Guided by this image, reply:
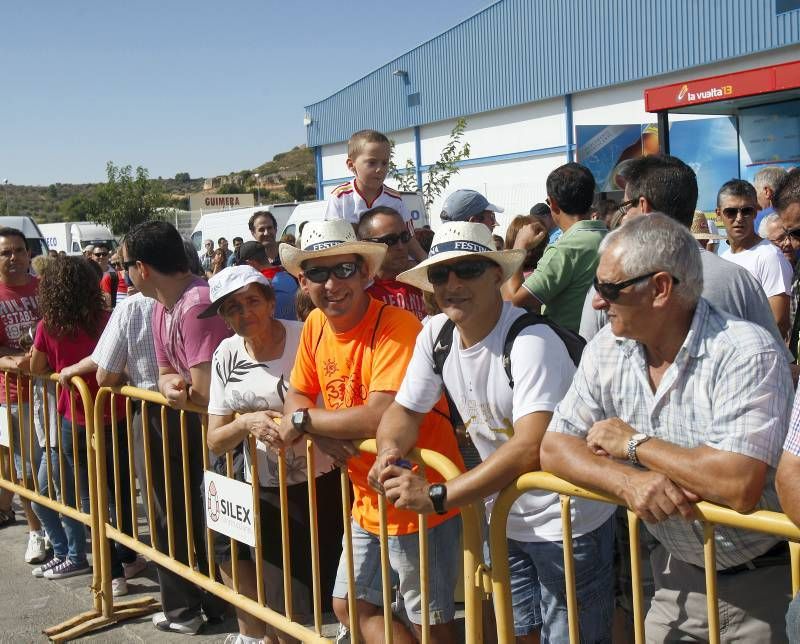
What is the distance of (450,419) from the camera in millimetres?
3508

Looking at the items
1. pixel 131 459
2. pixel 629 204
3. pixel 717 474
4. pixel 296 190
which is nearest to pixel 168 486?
pixel 131 459

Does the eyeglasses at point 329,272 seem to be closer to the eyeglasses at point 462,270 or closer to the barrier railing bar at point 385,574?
the eyeglasses at point 462,270

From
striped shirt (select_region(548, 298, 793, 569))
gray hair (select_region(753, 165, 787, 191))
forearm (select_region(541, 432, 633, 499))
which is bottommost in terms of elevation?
forearm (select_region(541, 432, 633, 499))

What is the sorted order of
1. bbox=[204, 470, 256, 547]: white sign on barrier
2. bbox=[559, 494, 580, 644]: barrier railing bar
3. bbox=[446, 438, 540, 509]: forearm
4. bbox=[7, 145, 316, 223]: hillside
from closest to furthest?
bbox=[559, 494, 580, 644]: barrier railing bar → bbox=[446, 438, 540, 509]: forearm → bbox=[204, 470, 256, 547]: white sign on barrier → bbox=[7, 145, 316, 223]: hillside

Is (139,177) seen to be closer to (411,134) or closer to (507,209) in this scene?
(411,134)

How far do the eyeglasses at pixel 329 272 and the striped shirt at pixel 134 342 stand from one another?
1724mm

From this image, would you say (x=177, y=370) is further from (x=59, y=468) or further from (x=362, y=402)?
(x=59, y=468)

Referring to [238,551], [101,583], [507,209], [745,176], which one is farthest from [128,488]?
[507,209]

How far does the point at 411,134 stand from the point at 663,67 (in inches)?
454

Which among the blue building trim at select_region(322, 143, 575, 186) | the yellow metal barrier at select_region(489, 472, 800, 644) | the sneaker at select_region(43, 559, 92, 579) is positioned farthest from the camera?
the blue building trim at select_region(322, 143, 575, 186)

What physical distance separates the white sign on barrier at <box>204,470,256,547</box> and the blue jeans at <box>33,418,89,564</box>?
1753mm

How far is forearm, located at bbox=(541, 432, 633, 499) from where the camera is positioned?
96.7 inches

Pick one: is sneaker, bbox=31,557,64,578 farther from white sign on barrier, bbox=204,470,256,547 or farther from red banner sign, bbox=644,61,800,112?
red banner sign, bbox=644,61,800,112

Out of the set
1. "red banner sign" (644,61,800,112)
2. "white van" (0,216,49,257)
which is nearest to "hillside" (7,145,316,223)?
"white van" (0,216,49,257)
